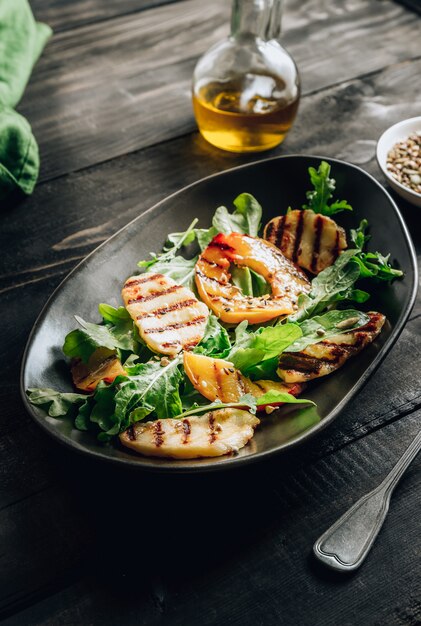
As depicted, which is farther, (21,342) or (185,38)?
(185,38)

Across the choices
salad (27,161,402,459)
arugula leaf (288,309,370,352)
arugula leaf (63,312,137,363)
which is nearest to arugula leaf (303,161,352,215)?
salad (27,161,402,459)

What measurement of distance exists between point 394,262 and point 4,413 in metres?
0.87

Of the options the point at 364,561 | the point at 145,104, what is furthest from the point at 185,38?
the point at 364,561

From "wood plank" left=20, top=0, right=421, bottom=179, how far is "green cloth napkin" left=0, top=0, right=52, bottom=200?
8 cm

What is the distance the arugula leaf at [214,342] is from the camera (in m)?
1.34

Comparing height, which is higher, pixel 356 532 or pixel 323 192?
pixel 323 192

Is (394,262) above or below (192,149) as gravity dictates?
above

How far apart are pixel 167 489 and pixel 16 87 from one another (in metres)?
1.51

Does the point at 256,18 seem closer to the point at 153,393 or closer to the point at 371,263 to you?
the point at 371,263

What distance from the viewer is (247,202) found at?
1.67 metres

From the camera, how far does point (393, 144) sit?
198 centimetres

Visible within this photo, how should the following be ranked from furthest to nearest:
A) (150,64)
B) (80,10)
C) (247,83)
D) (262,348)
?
(80,10) < (150,64) < (247,83) < (262,348)

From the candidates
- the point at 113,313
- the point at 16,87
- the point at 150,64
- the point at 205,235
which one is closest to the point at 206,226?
the point at 205,235

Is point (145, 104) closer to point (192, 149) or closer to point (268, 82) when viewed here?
point (192, 149)
